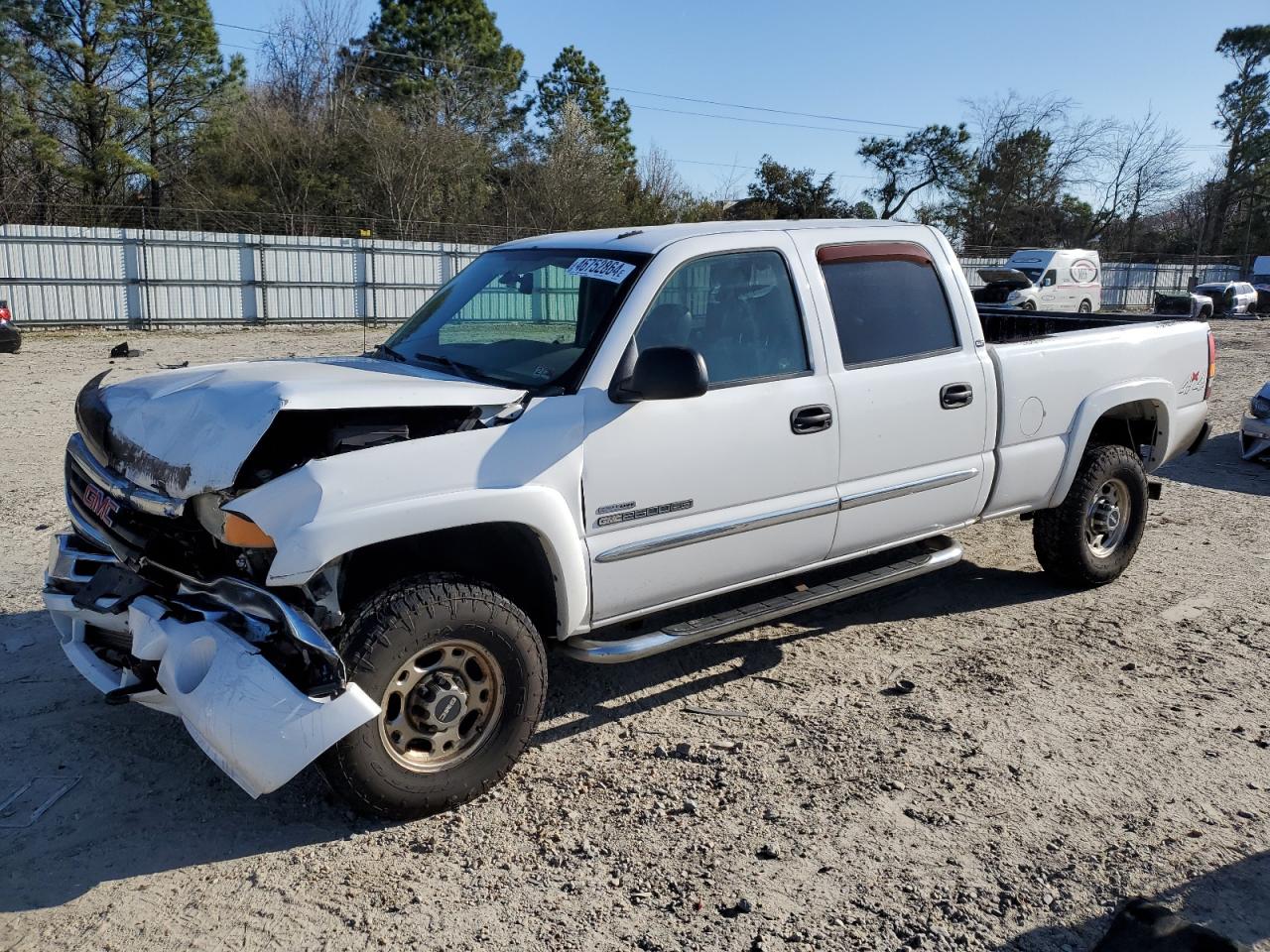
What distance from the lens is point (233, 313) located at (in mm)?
25594

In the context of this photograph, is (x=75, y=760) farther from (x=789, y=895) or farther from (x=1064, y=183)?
(x=1064, y=183)

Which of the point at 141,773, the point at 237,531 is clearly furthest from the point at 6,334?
the point at 237,531

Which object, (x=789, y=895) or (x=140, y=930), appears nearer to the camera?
(x=140, y=930)

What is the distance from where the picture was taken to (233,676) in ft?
9.93

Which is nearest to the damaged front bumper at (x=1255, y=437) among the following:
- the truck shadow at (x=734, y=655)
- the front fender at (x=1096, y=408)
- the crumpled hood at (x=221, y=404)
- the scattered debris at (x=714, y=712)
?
the front fender at (x=1096, y=408)

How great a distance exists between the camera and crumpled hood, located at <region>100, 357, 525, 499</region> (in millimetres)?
3137

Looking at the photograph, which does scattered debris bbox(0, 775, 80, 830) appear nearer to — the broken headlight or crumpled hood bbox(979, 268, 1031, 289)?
the broken headlight

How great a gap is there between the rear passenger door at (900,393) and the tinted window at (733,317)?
0.63 feet

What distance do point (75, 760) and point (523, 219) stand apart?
3620cm

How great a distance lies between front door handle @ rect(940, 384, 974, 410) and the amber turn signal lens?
122 inches

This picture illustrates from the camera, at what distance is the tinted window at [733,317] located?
159 inches

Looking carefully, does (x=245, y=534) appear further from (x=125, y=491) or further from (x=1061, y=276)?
(x=1061, y=276)

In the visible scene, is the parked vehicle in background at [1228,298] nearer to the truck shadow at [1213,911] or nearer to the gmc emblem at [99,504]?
the truck shadow at [1213,911]

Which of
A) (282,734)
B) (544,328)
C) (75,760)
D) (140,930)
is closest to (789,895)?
(282,734)
